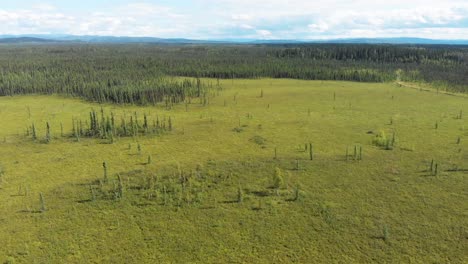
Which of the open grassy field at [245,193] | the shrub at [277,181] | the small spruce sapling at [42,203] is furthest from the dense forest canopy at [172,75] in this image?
the shrub at [277,181]

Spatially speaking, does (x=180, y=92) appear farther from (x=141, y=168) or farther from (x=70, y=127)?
(x=141, y=168)

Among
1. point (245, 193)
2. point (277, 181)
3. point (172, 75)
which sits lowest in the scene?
point (245, 193)

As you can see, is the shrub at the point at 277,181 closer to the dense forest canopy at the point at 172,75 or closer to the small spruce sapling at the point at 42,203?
the small spruce sapling at the point at 42,203

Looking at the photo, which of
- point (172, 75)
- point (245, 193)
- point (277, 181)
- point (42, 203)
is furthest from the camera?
point (172, 75)

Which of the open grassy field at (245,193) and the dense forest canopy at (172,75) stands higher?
the dense forest canopy at (172,75)

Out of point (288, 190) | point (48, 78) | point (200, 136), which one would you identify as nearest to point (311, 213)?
point (288, 190)

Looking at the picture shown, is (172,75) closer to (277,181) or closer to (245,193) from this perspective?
(277,181)

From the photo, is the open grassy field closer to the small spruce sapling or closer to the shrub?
the shrub

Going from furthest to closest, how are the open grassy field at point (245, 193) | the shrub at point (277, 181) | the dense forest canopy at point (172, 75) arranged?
the dense forest canopy at point (172, 75), the shrub at point (277, 181), the open grassy field at point (245, 193)

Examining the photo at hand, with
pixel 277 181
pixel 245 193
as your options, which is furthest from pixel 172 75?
pixel 245 193
